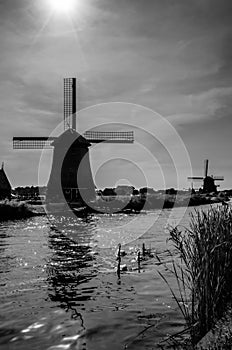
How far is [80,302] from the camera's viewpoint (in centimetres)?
1135

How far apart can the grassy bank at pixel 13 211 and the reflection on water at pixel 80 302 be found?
2087 centimetres

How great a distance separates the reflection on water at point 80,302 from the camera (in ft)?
28.6

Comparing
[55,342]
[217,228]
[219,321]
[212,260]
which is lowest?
[55,342]

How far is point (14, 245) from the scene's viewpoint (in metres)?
22.1

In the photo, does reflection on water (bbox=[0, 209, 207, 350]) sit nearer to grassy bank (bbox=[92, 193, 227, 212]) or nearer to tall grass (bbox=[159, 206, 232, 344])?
tall grass (bbox=[159, 206, 232, 344])

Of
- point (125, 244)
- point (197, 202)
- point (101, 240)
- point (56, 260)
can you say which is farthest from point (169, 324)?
point (197, 202)

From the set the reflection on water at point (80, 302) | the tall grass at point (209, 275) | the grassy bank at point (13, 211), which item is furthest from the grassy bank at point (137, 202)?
the tall grass at point (209, 275)

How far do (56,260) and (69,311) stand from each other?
7479mm

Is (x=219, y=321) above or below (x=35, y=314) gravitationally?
above

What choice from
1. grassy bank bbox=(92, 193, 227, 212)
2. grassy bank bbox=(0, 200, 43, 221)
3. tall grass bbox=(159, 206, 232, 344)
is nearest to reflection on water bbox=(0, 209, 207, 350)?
tall grass bbox=(159, 206, 232, 344)

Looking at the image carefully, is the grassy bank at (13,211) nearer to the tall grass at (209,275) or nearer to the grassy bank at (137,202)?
the grassy bank at (137,202)

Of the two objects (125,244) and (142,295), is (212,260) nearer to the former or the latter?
(142,295)

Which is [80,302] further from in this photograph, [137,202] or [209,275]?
[137,202]

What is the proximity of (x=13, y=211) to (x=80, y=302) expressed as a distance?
107 feet
